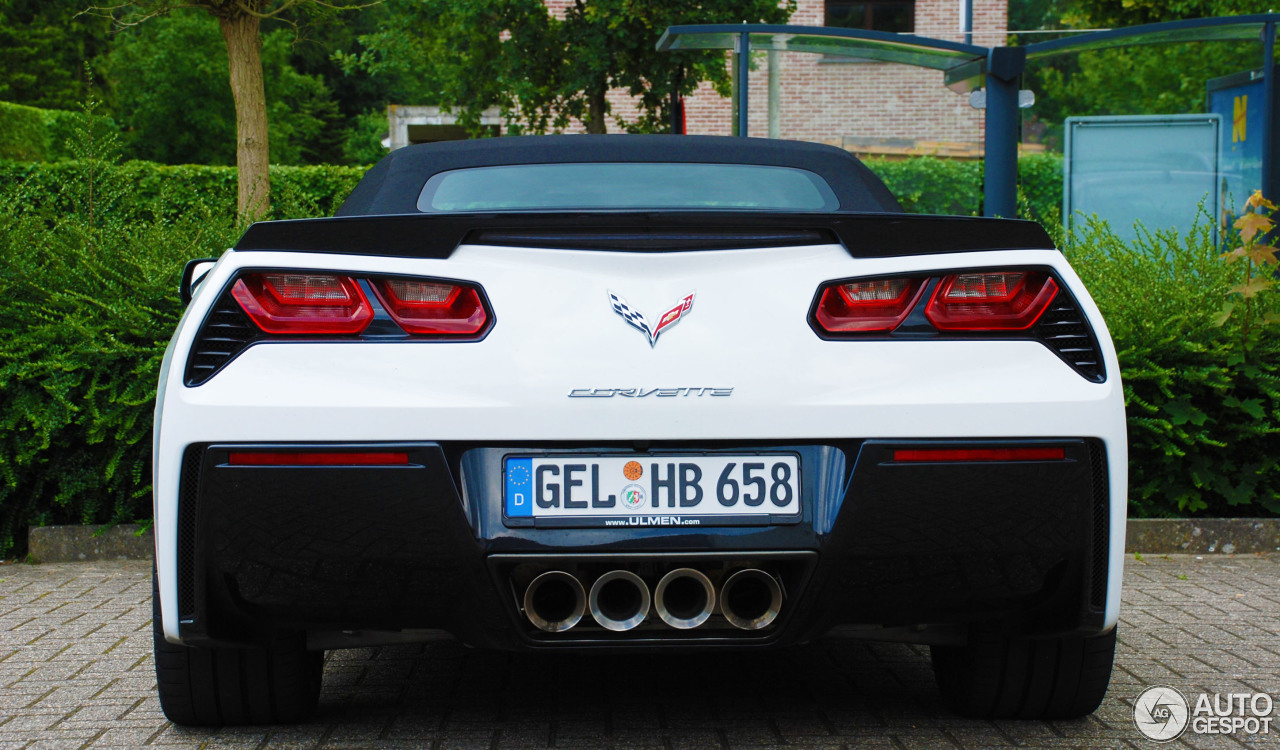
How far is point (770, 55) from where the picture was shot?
10055 mm

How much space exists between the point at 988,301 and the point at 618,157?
167 centimetres

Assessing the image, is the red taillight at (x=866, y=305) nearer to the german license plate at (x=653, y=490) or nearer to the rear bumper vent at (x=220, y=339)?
the german license plate at (x=653, y=490)

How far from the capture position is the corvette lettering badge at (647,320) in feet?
8.51

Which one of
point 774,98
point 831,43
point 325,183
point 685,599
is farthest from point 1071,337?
point 325,183

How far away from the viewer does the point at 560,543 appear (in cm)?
254

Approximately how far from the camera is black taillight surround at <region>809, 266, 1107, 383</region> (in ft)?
8.70

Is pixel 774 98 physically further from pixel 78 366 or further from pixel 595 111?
pixel 78 366

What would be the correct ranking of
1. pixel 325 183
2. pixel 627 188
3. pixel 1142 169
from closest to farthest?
pixel 627 188
pixel 1142 169
pixel 325 183

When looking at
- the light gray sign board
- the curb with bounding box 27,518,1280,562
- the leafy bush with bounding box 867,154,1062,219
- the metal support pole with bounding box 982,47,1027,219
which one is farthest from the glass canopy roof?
the curb with bounding box 27,518,1280,562

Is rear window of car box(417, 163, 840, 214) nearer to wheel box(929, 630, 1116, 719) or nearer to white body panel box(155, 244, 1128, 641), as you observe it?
white body panel box(155, 244, 1128, 641)

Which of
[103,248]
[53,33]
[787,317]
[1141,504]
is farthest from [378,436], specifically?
[53,33]

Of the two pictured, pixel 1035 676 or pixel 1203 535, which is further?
pixel 1203 535

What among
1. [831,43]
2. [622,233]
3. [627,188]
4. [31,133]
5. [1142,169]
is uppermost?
[31,133]

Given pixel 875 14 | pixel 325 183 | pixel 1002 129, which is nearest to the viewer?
pixel 1002 129
